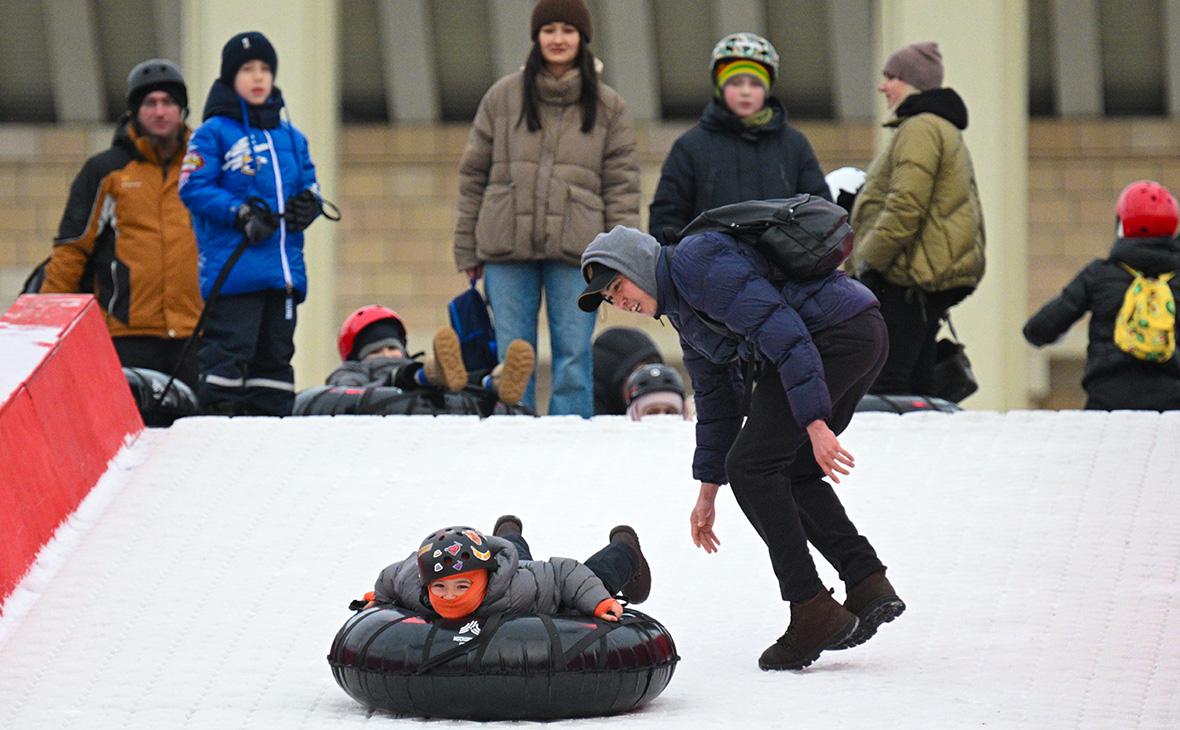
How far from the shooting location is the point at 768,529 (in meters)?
6.30

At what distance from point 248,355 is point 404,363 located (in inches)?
40.8

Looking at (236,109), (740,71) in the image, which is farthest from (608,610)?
(236,109)

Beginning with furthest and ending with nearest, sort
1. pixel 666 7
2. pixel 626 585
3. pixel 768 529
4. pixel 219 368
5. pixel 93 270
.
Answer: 1. pixel 666 7
2. pixel 93 270
3. pixel 219 368
4. pixel 626 585
5. pixel 768 529

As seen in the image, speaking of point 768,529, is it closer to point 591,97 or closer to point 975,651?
point 975,651

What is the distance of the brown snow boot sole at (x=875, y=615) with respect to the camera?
6316 millimetres

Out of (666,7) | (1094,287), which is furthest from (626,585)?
(666,7)

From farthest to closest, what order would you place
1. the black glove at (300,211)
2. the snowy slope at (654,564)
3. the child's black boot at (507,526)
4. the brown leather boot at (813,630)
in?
1. the black glove at (300,211)
2. the child's black boot at (507,526)
3. the brown leather boot at (813,630)
4. the snowy slope at (654,564)

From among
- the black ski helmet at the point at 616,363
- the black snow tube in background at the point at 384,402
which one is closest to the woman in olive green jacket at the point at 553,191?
the black snow tube in background at the point at 384,402

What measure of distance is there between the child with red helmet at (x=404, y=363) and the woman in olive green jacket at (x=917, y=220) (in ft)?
4.83

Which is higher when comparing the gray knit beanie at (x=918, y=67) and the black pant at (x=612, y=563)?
the gray knit beanie at (x=918, y=67)

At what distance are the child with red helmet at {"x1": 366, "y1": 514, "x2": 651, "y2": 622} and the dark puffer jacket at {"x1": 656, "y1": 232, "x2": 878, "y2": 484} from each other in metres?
0.61

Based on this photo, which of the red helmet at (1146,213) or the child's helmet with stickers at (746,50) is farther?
the red helmet at (1146,213)

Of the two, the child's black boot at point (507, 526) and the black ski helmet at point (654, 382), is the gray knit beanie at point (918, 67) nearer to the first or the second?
the black ski helmet at point (654, 382)

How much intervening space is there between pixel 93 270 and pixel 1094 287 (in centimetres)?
431
